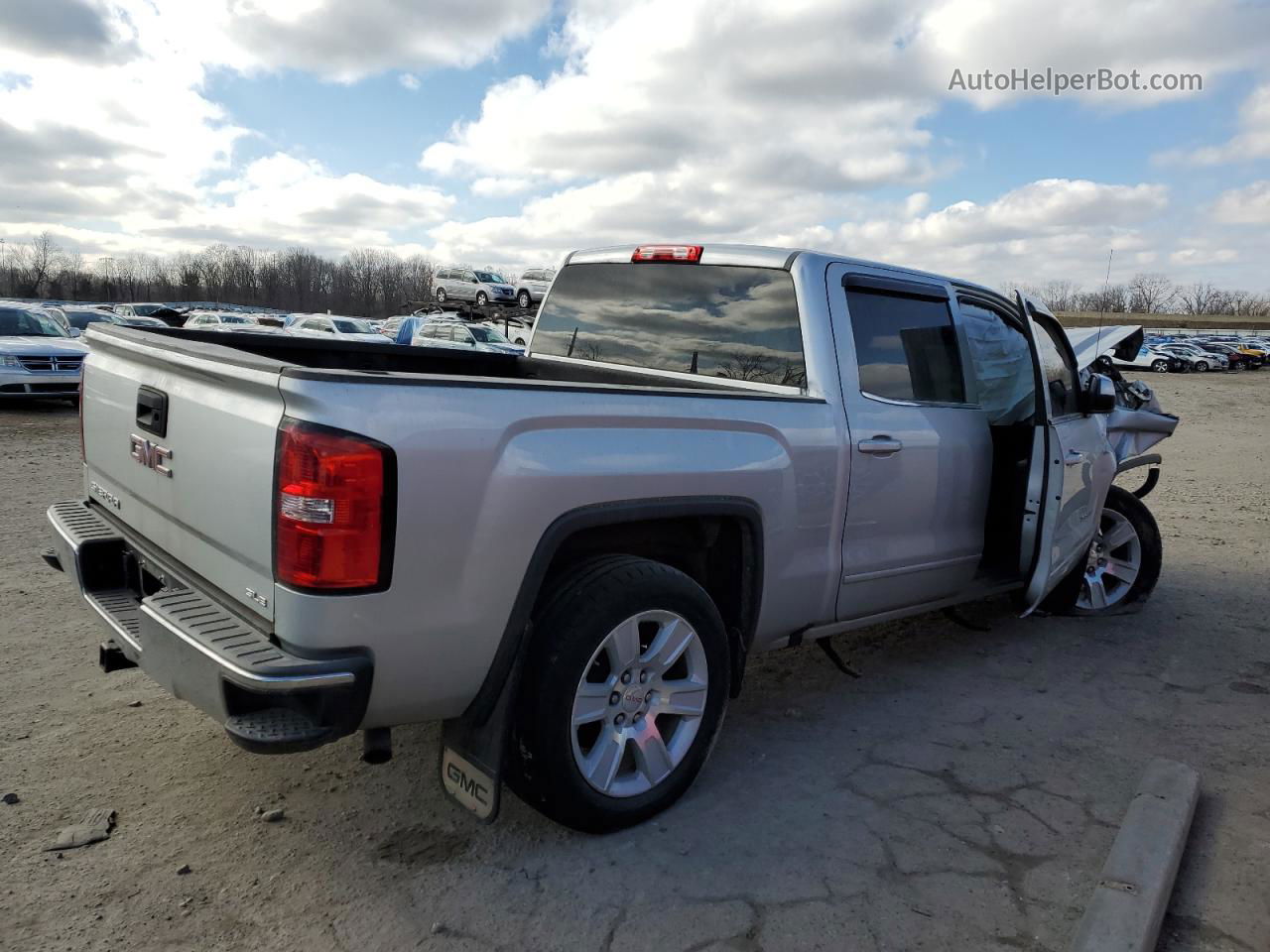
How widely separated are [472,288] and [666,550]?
132 ft

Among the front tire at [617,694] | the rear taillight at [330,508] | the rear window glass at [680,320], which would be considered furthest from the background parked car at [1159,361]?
the rear taillight at [330,508]

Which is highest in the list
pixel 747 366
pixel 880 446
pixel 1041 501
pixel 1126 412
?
pixel 747 366

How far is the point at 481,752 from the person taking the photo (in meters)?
2.69

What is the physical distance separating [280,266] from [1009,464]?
132 meters

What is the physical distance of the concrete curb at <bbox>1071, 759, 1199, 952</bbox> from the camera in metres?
2.45

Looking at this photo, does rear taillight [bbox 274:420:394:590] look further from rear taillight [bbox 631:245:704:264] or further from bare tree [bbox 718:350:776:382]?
rear taillight [bbox 631:245:704:264]

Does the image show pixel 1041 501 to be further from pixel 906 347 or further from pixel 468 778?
pixel 468 778

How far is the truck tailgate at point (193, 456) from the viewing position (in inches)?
94.4

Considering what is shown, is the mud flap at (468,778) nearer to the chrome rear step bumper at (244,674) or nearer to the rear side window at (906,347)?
the chrome rear step bumper at (244,674)

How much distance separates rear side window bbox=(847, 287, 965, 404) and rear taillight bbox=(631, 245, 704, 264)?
0.71 m

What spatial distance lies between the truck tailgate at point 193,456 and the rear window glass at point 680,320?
6.53 feet

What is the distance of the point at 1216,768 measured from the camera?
3658 millimetres

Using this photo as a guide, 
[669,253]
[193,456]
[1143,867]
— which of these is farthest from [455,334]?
[1143,867]

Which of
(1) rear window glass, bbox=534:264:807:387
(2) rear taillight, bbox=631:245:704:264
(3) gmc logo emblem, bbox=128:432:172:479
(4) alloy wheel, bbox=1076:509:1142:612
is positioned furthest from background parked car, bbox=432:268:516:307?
(3) gmc logo emblem, bbox=128:432:172:479
